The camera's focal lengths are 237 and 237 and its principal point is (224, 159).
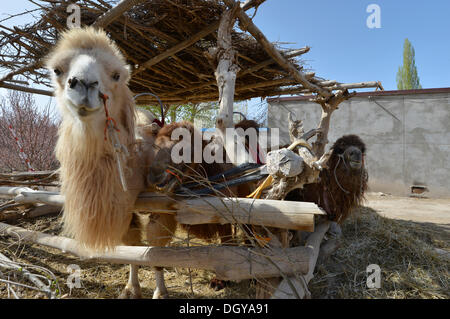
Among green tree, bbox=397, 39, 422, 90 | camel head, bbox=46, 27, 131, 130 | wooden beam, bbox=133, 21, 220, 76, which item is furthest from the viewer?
green tree, bbox=397, 39, 422, 90

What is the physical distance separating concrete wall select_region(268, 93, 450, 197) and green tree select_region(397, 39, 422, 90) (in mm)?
18440

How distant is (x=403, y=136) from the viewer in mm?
9703

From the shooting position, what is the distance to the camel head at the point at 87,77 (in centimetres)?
139

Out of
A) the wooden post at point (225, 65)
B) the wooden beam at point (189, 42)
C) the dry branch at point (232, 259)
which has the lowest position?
the dry branch at point (232, 259)

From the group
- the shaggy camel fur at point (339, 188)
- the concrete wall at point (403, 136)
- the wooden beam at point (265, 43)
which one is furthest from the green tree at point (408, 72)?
the shaggy camel fur at point (339, 188)

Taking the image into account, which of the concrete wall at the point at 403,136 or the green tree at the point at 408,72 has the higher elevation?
the green tree at the point at 408,72

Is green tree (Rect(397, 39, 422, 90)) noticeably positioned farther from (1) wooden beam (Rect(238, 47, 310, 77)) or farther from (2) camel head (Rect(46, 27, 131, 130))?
(2) camel head (Rect(46, 27, 131, 130))

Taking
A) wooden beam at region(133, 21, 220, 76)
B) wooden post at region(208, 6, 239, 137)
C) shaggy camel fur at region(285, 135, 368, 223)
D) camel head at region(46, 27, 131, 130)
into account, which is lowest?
shaggy camel fur at region(285, 135, 368, 223)

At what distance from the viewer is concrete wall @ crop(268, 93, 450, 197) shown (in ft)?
30.4

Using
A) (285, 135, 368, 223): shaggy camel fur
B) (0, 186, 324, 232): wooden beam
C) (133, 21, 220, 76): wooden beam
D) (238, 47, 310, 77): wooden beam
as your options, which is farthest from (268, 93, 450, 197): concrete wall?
(0, 186, 324, 232): wooden beam

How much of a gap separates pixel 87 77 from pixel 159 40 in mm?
2766

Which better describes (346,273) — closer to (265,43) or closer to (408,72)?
(265,43)

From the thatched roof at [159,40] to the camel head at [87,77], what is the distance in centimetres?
116

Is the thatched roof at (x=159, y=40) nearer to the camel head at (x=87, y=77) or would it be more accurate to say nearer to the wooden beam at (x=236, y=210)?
the camel head at (x=87, y=77)
